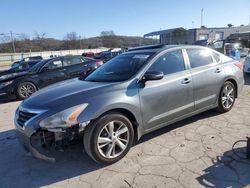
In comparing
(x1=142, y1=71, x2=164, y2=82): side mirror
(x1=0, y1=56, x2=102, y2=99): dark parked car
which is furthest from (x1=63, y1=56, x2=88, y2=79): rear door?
(x1=142, y1=71, x2=164, y2=82): side mirror

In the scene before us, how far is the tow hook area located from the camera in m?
3.21

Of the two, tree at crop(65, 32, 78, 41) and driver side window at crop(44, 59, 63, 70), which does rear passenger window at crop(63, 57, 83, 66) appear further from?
tree at crop(65, 32, 78, 41)

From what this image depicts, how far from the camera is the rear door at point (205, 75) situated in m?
4.54

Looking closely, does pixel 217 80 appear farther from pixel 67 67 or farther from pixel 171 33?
pixel 171 33

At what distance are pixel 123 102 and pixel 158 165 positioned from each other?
0.98 metres

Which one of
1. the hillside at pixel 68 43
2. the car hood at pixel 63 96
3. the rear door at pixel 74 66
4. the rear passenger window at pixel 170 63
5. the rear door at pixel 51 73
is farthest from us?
the hillside at pixel 68 43

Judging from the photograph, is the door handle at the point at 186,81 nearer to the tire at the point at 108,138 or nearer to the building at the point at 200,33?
the tire at the point at 108,138

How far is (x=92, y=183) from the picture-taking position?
314 centimetres

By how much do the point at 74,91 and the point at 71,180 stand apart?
1221 mm

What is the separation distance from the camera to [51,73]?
370 inches

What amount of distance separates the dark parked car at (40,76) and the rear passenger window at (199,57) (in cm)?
398

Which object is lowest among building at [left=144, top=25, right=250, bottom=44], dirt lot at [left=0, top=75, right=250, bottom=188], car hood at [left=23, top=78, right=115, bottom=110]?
dirt lot at [left=0, top=75, right=250, bottom=188]

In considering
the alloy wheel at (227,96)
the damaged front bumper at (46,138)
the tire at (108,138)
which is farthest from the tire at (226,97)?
the damaged front bumper at (46,138)

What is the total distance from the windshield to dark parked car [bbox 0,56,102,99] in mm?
3468
